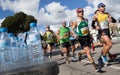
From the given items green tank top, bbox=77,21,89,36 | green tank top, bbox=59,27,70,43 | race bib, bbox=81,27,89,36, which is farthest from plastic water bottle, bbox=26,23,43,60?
green tank top, bbox=59,27,70,43

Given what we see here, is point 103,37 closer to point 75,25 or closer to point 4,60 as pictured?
point 75,25

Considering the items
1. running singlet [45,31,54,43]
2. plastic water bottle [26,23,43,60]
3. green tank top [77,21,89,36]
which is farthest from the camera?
running singlet [45,31,54,43]

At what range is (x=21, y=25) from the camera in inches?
3204

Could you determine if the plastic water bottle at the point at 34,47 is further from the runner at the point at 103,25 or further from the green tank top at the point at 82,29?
the runner at the point at 103,25

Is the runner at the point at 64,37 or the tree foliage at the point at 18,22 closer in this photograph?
the runner at the point at 64,37

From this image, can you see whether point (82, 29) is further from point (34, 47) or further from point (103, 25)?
point (34, 47)

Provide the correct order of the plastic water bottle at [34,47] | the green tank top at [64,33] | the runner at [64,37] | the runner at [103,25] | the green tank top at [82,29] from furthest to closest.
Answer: the green tank top at [64,33]
the runner at [64,37]
the green tank top at [82,29]
the runner at [103,25]
the plastic water bottle at [34,47]

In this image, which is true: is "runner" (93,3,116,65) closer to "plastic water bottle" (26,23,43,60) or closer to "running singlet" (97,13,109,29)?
"running singlet" (97,13,109,29)

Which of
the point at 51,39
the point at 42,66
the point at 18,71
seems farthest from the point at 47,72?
the point at 51,39

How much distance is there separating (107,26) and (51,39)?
9316 mm

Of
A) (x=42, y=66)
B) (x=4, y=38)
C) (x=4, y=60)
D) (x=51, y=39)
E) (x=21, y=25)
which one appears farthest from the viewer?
(x=21, y=25)

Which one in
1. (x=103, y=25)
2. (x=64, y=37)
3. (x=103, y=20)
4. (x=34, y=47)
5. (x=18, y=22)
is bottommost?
(x=34, y=47)

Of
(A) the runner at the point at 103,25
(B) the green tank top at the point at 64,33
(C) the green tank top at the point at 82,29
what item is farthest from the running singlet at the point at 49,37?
(A) the runner at the point at 103,25

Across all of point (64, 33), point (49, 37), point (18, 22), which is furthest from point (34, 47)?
point (18, 22)
